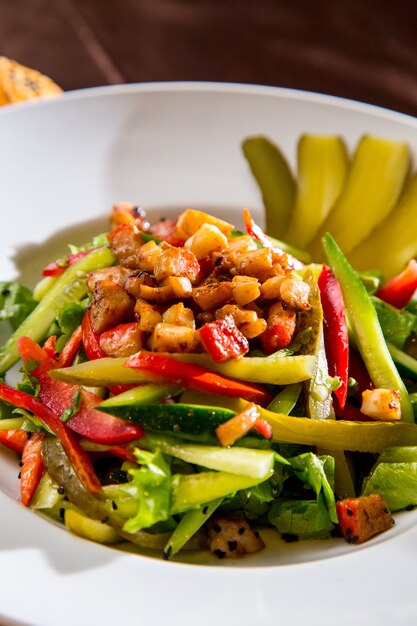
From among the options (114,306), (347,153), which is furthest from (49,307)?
(347,153)

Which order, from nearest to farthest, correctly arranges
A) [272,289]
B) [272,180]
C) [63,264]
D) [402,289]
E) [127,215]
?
[272,289] → [63,264] → [402,289] → [127,215] → [272,180]

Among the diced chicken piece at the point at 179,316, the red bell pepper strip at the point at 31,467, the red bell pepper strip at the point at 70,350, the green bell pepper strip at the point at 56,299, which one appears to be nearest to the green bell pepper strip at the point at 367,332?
the diced chicken piece at the point at 179,316

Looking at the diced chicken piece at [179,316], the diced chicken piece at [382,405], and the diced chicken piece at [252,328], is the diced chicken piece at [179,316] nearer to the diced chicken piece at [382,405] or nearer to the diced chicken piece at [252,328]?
the diced chicken piece at [252,328]

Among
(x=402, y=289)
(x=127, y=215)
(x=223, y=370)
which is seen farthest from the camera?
(x=127, y=215)

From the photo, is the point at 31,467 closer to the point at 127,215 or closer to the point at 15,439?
the point at 15,439

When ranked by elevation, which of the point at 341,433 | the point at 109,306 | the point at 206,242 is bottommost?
the point at 341,433

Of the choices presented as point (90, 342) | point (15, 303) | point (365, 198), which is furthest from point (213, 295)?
point (365, 198)

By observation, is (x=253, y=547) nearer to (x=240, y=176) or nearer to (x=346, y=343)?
(x=346, y=343)
